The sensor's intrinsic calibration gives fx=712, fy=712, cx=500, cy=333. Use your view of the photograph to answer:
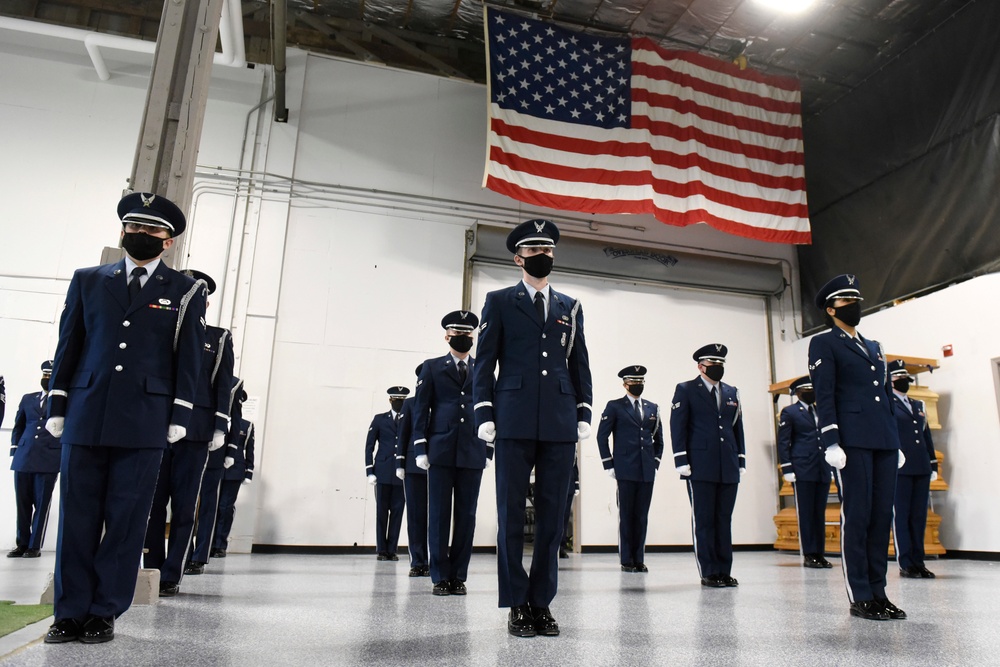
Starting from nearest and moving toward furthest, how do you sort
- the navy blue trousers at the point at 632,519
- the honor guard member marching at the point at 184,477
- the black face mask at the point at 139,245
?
1. the black face mask at the point at 139,245
2. the honor guard member marching at the point at 184,477
3. the navy blue trousers at the point at 632,519

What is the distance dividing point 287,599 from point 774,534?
7996 millimetres

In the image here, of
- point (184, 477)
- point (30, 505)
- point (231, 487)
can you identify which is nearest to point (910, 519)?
point (184, 477)

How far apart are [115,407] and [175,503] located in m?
1.43

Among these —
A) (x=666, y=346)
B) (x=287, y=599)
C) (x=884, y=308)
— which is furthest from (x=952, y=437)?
(x=287, y=599)

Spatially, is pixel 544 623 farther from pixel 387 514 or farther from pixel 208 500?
pixel 387 514

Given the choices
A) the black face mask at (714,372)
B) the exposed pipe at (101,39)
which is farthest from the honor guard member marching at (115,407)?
the exposed pipe at (101,39)

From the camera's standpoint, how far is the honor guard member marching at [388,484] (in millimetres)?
7184

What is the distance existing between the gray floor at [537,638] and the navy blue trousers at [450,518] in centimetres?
17

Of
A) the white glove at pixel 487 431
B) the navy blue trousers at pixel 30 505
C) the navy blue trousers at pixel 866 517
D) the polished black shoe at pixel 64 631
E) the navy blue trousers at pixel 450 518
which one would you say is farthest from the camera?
the navy blue trousers at pixel 30 505

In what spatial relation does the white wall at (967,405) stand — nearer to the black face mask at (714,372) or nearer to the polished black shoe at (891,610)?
the black face mask at (714,372)

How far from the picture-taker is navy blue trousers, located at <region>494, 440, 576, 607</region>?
2.68 meters

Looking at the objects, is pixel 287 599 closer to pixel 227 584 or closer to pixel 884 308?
pixel 227 584

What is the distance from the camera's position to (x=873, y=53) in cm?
983

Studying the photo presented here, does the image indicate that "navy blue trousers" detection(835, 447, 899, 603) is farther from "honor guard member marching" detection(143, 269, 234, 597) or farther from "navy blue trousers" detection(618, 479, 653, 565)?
"honor guard member marching" detection(143, 269, 234, 597)
